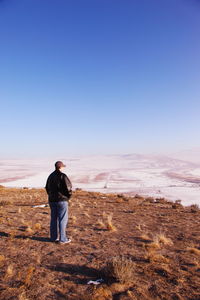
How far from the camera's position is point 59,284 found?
3.62m

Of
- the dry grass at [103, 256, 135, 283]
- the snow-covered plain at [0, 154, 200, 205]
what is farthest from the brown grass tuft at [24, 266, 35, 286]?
the snow-covered plain at [0, 154, 200, 205]

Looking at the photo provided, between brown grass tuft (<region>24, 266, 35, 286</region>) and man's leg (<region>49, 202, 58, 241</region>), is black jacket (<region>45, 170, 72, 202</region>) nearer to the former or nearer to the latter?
man's leg (<region>49, 202, 58, 241</region>)

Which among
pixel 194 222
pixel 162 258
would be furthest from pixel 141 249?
pixel 194 222

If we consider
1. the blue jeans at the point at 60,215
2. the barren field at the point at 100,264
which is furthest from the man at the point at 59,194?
the barren field at the point at 100,264

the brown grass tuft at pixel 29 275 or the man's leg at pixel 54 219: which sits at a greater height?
the man's leg at pixel 54 219

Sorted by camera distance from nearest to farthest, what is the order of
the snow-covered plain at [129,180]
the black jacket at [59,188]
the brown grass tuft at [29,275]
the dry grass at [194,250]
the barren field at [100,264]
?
1. the barren field at [100,264]
2. the brown grass tuft at [29,275]
3. the dry grass at [194,250]
4. the black jacket at [59,188]
5. the snow-covered plain at [129,180]

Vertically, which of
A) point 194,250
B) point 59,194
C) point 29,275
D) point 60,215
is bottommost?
point 194,250

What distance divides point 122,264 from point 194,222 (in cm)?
624

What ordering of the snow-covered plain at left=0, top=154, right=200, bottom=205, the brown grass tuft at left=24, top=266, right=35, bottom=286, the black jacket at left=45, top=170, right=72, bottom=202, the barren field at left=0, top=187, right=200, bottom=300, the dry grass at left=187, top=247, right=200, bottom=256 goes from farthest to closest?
1. the snow-covered plain at left=0, top=154, right=200, bottom=205
2. the black jacket at left=45, top=170, right=72, bottom=202
3. the dry grass at left=187, top=247, right=200, bottom=256
4. the brown grass tuft at left=24, top=266, right=35, bottom=286
5. the barren field at left=0, top=187, right=200, bottom=300

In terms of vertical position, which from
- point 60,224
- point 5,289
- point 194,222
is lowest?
point 194,222

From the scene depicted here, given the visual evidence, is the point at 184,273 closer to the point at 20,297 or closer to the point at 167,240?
the point at 167,240

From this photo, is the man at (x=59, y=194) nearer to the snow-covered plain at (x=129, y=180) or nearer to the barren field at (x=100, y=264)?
the barren field at (x=100, y=264)

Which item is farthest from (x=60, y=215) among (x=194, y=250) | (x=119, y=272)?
(x=194, y=250)

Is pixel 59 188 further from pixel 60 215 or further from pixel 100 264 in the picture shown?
pixel 100 264
